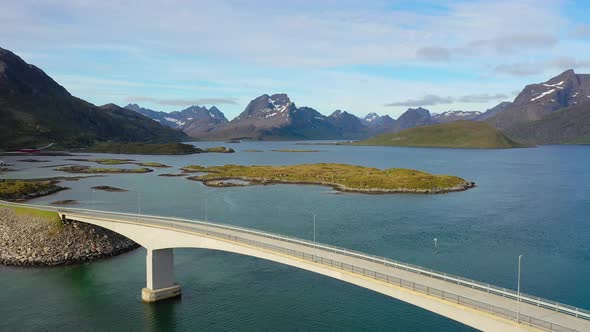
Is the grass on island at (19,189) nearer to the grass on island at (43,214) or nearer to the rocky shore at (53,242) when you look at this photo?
the grass on island at (43,214)

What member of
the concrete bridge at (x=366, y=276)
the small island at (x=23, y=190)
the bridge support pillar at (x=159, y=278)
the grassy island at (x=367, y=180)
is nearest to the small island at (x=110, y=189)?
Answer: the small island at (x=23, y=190)

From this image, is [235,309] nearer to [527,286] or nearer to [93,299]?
[93,299]

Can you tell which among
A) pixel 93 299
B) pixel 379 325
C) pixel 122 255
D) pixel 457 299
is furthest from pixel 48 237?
pixel 457 299

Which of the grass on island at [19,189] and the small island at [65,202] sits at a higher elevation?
the grass on island at [19,189]

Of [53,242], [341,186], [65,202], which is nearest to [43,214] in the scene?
[53,242]

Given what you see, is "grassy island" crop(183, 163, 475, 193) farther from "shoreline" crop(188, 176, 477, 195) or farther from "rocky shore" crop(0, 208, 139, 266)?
"rocky shore" crop(0, 208, 139, 266)

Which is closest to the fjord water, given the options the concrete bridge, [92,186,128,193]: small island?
the concrete bridge

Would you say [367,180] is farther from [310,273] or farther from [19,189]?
[19,189]
